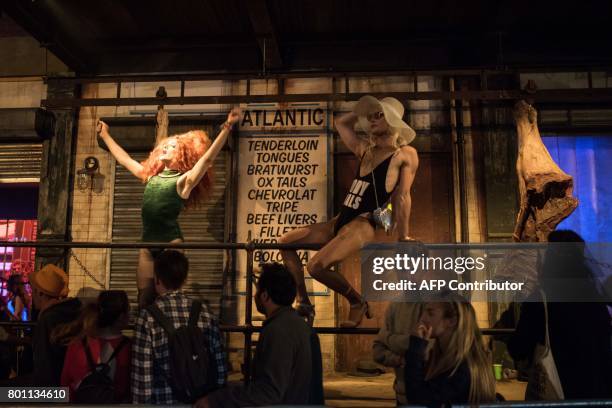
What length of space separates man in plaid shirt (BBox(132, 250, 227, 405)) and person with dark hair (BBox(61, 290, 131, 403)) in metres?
0.26

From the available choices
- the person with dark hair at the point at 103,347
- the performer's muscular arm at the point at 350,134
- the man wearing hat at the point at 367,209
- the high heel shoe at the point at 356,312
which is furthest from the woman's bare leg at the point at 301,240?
the person with dark hair at the point at 103,347

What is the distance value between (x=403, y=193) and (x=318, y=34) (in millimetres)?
3527

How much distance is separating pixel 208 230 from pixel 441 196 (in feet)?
10.1

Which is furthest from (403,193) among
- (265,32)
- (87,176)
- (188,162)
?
(87,176)

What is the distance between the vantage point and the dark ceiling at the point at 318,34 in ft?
19.7

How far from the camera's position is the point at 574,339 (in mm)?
2797

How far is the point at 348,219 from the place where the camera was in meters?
3.82

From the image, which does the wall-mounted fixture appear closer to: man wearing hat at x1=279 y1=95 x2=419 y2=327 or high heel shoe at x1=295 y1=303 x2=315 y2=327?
man wearing hat at x1=279 y1=95 x2=419 y2=327

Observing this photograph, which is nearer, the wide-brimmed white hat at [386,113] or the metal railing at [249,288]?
the metal railing at [249,288]

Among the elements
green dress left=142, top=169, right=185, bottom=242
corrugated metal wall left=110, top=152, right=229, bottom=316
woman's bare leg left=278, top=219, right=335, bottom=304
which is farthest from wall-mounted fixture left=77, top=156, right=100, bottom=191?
woman's bare leg left=278, top=219, right=335, bottom=304

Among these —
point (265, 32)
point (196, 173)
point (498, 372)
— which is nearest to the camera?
point (196, 173)

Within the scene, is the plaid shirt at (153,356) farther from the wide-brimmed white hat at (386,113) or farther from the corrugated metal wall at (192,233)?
the corrugated metal wall at (192,233)

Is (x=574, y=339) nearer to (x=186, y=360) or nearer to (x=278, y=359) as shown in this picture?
(x=278, y=359)

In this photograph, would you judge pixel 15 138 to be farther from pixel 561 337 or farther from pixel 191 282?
pixel 561 337
